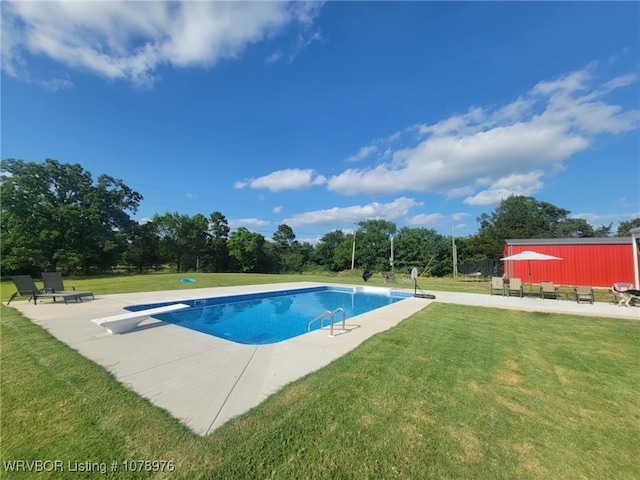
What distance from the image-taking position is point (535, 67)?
32.3ft

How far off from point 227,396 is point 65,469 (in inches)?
48.3

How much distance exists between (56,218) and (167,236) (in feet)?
29.2

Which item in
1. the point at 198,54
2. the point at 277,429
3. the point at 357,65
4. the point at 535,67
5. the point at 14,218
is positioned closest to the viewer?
the point at 277,429

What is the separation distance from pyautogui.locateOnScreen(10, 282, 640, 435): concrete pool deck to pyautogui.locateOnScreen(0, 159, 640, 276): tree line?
19.6 metres

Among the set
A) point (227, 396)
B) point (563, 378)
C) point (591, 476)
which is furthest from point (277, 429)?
point (563, 378)

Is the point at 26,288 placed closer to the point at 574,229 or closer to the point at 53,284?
the point at 53,284

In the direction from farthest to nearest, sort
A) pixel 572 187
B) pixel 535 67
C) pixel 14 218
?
pixel 572 187 → pixel 14 218 → pixel 535 67

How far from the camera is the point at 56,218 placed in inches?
830

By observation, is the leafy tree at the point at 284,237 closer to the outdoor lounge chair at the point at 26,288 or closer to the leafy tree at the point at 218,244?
the leafy tree at the point at 218,244

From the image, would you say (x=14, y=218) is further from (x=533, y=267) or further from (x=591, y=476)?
(x=533, y=267)

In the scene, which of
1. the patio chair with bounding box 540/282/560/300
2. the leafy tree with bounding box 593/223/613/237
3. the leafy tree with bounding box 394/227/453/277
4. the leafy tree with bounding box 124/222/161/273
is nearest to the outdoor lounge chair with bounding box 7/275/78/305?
the patio chair with bounding box 540/282/560/300

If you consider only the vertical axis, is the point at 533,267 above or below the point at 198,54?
below

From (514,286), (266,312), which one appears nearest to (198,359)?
(266,312)

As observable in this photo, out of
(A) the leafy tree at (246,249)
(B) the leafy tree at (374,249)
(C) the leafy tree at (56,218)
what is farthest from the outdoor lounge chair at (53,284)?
(B) the leafy tree at (374,249)
